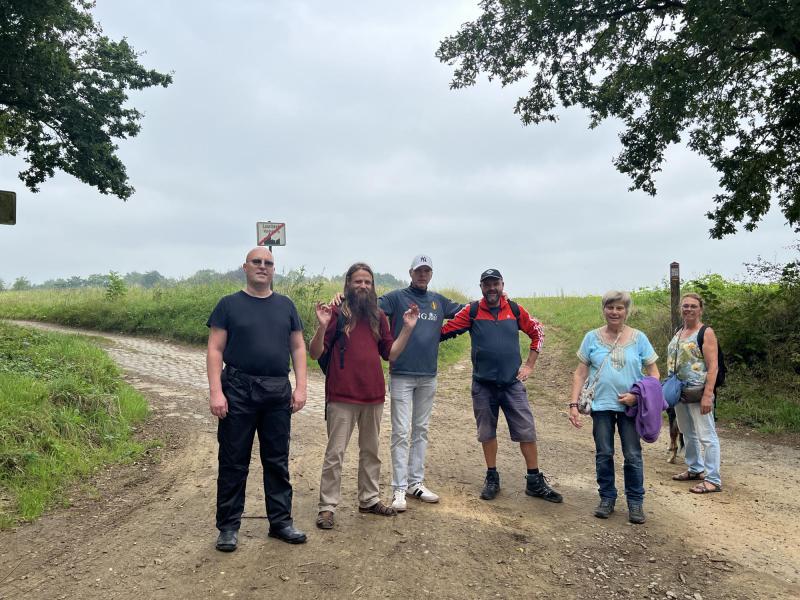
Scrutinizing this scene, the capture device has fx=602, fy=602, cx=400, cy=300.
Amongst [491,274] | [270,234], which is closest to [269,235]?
[270,234]

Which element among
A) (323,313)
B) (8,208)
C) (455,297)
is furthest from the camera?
(455,297)

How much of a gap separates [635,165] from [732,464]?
8.25m

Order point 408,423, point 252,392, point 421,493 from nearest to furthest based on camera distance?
point 252,392 < point 408,423 < point 421,493

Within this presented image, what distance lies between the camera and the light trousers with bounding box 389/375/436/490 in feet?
17.0

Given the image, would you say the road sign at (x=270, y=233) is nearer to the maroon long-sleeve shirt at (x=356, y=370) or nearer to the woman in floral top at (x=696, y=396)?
the maroon long-sleeve shirt at (x=356, y=370)

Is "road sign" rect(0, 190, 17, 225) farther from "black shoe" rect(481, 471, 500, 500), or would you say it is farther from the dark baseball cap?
"black shoe" rect(481, 471, 500, 500)

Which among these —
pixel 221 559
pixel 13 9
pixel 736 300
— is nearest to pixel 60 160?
pixel 13 9

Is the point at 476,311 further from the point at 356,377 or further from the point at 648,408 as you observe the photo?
the point at 648,408

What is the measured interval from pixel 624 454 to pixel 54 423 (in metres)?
6.03

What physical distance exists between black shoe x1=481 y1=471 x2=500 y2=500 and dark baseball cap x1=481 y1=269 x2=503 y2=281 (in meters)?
1.83

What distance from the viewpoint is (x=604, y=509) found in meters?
5.09

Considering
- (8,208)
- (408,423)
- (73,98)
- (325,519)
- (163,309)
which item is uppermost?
(73,98)

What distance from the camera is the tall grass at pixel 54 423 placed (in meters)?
5.58

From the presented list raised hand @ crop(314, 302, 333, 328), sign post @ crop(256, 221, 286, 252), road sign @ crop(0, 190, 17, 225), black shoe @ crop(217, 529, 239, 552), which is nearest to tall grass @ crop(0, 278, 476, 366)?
sign post @ crop(256, 221, 286, 252)
